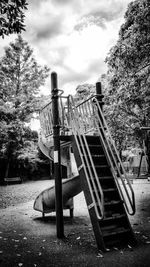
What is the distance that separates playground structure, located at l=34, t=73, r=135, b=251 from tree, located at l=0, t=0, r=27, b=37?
1.66 m

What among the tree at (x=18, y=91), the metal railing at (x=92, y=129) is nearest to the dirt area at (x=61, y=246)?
the metal railing at (x=92, y=129)

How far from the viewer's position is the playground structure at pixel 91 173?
16.1 ft

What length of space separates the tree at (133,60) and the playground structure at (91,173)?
2.32 metres

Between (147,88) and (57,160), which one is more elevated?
(147,88)

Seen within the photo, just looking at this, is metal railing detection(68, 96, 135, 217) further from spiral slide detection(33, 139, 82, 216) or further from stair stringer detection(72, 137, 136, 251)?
spiral slide detection(33, 139, 82, 216)

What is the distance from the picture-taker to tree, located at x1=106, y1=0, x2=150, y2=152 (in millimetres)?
7570

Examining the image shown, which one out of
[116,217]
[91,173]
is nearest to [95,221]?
[116,217]

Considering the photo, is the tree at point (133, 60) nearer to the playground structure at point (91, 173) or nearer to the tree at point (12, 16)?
the playground structure at point (91, 173)

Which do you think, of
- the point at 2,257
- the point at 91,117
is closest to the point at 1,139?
the point at 91,117

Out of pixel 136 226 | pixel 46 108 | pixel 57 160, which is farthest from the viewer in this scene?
pixel 46 108

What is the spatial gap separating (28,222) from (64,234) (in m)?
1.98

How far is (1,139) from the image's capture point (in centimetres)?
2144

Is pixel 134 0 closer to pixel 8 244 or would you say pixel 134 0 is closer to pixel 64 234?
pixel 64 234

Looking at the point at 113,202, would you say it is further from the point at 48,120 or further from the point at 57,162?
the point at 48,120
